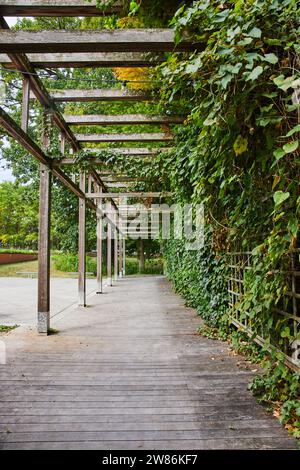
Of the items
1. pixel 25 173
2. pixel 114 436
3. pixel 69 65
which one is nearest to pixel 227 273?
pixel 114 436

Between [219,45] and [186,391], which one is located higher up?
[219,45]

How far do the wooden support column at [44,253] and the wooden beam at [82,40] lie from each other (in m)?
2.75

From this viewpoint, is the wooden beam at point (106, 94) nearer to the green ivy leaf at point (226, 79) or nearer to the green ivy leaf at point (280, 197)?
the green ivy leaf at point (226, 79)

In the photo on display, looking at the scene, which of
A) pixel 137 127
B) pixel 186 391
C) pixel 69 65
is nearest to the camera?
pixel 186 391

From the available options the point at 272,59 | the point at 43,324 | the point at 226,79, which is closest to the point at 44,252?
the point at 43,324

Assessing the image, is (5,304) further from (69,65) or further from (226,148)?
(226,148)

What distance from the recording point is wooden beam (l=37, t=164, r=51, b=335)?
16.8 feet

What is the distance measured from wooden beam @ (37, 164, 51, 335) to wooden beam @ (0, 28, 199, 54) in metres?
2.76

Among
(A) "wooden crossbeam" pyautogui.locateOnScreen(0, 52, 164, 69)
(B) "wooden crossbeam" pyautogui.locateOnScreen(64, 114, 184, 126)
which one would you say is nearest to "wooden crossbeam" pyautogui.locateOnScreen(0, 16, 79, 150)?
(A) "wooden crossbeam" pyautogui.locateOnScreen(0, 52, 164, 69)

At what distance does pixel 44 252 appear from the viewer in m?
5.19

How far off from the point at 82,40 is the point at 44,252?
336cm

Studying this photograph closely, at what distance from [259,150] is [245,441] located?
195 cm

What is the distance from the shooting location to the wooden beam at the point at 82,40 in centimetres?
250

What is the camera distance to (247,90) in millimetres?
2139
